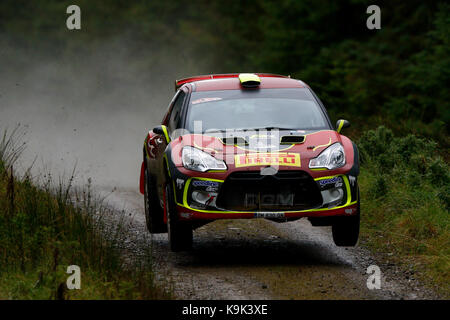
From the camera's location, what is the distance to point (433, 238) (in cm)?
984

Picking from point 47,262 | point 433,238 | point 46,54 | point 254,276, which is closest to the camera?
point 47,262

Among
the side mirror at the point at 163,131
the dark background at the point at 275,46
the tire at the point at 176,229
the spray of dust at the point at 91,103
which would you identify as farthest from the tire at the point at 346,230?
the spray of dust at the point at 91,103

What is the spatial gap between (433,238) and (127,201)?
225 inches

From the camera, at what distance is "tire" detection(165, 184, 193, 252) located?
899cm

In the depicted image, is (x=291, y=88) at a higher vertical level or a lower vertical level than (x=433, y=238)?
higher

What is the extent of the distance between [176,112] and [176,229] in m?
1.91

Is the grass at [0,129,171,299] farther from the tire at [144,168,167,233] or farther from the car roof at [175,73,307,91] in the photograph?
the car roof at [175,73,307,91]

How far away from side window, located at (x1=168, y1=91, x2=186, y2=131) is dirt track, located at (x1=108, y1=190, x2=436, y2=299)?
4.57 feet

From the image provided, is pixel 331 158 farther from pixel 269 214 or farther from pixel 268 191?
pixel 269 214

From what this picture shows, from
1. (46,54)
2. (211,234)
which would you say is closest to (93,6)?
(46,54)

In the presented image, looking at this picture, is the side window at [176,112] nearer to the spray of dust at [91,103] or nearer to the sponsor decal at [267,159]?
the sponsor decal at [267,159]

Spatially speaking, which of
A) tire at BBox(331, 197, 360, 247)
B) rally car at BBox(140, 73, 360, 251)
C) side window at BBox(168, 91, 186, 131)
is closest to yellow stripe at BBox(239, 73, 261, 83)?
rally car at BBox(140, 73, 360, 251)

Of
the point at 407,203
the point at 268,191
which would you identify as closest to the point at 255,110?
the point at 268,191
